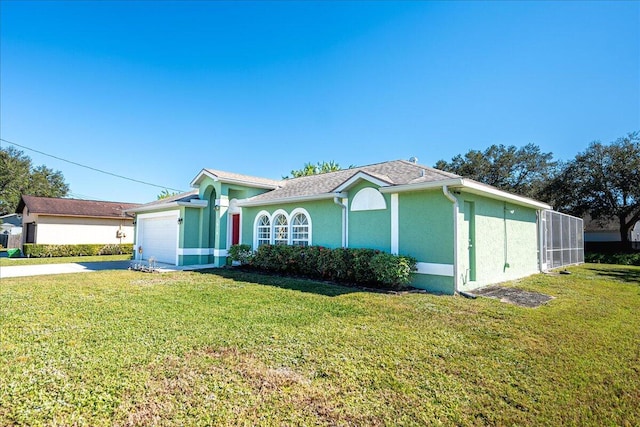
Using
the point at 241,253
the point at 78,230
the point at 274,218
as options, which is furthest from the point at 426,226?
the point at 78,230

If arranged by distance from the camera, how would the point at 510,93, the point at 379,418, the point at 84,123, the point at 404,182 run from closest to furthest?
the point at 379,418
the point at 404,182
the point at 510,93
the point at 84,123

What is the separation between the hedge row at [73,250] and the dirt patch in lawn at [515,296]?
2754 cm

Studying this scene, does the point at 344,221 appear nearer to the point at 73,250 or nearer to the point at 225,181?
the point at 225,181

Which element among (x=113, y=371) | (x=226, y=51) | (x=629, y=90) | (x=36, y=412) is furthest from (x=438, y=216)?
(x=629, y=90)

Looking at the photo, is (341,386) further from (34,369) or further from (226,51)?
(226,51)

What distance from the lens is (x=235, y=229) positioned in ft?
54.2

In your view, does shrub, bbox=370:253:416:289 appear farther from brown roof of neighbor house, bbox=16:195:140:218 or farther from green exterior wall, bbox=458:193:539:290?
brown roof of neighbor house, bbox=16:195:140:218

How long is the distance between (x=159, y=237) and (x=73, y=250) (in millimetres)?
11029

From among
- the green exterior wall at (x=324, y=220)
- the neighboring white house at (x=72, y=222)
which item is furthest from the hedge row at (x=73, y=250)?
the green exterior wall at (x=324, y=220)

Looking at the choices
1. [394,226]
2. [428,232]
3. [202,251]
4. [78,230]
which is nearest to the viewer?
[428,232]

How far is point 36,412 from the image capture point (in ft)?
9.77

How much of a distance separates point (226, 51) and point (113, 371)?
1522 centimetres

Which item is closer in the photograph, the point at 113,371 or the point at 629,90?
the point at 113,371

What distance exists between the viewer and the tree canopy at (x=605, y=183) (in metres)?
24.7
